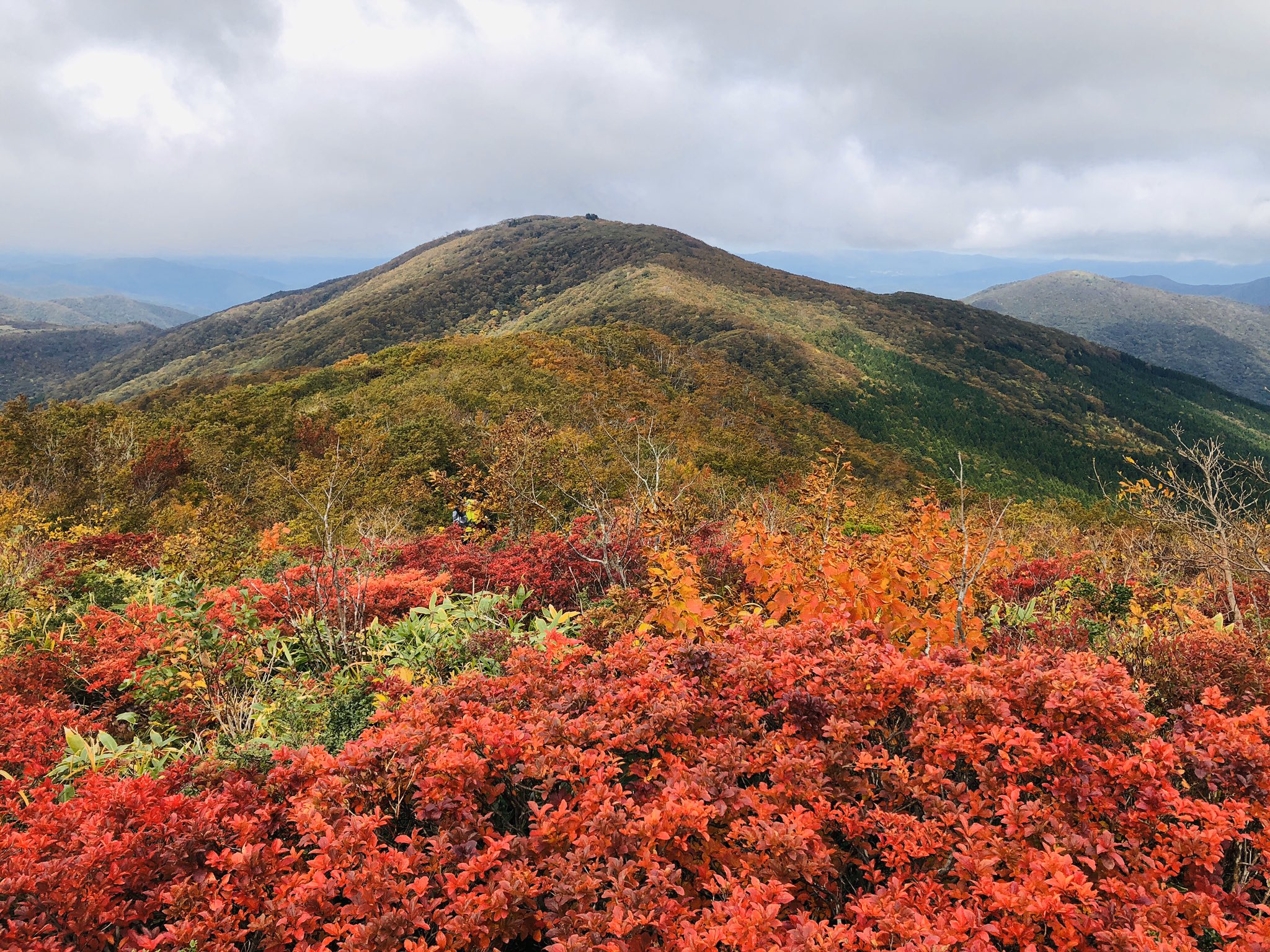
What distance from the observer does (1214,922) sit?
5.62ft

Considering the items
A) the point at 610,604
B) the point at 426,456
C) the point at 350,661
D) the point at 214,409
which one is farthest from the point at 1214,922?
the point at 214,409

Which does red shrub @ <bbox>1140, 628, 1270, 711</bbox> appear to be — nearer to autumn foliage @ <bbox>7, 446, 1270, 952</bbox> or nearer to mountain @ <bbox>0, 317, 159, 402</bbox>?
autumn foliage @ <bbox>7, 446, 1270, 952</bbox>

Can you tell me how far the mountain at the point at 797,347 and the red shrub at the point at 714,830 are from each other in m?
41.7

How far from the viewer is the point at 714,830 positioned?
2.40 meters

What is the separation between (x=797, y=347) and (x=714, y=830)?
228 ft

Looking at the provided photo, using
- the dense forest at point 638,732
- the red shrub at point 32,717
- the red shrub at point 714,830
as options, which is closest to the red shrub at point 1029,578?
the dense forest at point 638,732

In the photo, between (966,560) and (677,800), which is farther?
(966,560)

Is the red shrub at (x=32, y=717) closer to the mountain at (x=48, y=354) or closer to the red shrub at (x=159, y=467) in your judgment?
the red shrub at (x=159, y=467)

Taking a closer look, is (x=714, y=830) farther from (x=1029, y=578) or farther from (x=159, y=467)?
(x=159, y=467)

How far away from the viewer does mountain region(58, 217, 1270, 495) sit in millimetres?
59875

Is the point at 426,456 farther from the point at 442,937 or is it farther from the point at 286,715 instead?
the point at 442,937

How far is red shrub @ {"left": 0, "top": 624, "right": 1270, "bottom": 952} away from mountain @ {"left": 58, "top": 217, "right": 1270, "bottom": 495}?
41693 mm

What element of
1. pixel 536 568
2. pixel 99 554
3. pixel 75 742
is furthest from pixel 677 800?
pixel 99 554

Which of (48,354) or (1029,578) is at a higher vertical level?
(48,354)
